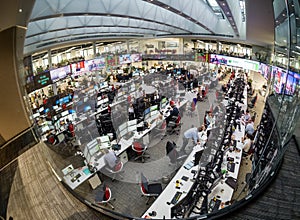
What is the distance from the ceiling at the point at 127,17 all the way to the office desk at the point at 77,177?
388 cm

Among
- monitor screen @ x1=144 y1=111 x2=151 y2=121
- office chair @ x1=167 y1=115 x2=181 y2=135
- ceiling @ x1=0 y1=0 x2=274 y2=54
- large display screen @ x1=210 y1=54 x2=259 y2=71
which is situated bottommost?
office chair @ x1=167 y1=115 x2=181 y2=135

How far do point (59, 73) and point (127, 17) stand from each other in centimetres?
585

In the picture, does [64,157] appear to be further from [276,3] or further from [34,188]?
[276,3]

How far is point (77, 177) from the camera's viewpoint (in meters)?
6.39

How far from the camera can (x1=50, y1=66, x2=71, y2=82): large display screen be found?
14332 millimetres

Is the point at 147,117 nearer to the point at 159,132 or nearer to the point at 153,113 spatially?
the point at 153,113

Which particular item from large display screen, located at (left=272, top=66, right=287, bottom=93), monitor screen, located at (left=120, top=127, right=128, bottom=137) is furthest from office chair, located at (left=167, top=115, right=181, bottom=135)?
large display screen, located at (left=272, top=66, right=287, bottom=93)

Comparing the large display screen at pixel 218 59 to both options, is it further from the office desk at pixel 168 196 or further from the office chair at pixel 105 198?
the office chair at pixel 105 198

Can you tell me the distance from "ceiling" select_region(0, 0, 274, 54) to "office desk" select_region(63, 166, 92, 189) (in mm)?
3878

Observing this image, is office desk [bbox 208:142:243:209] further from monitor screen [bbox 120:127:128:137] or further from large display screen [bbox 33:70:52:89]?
large display screen [bbox 33:70:52:89]

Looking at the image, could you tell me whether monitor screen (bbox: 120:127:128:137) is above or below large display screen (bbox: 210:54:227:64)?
below

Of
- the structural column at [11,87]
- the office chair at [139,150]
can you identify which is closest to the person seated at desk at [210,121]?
the office chair at [139,150]

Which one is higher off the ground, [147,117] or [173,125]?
[147,117]

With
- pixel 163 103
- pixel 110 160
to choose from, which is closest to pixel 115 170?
pixel 110 160
